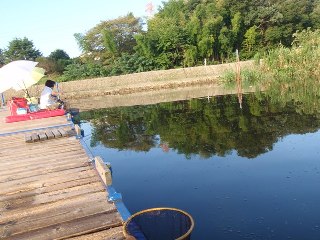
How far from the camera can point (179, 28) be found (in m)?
30.8

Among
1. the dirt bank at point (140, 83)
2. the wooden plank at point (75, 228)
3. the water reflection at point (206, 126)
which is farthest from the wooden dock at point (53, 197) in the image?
the dirt bank at point (140, 83)

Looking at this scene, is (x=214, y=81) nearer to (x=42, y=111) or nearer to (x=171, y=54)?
(x=171, y=54)

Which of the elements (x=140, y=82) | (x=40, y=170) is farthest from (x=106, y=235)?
(x=140, y=82)

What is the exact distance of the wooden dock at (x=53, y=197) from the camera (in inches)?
133

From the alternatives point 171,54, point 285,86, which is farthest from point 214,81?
point 285,86

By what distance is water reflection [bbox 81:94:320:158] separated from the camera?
8898 millimetres

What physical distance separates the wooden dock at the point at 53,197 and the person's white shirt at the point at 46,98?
4365 millimetres

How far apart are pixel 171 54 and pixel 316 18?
54.4 ft

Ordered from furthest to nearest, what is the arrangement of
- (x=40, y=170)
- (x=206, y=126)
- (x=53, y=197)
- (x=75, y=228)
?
1. (x=206, y=126)
2. (x=40, y=170)
3. (x=53, y=197)
4. (x=75, y=228)

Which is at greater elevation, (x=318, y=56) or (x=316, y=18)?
(x=316, y=18)

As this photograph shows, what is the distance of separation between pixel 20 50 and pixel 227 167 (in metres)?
37.7

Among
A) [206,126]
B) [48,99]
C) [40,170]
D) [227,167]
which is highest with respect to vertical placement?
[48,99]

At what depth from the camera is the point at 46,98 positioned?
37.1 feet

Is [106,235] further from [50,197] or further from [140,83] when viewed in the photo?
[140,83]
